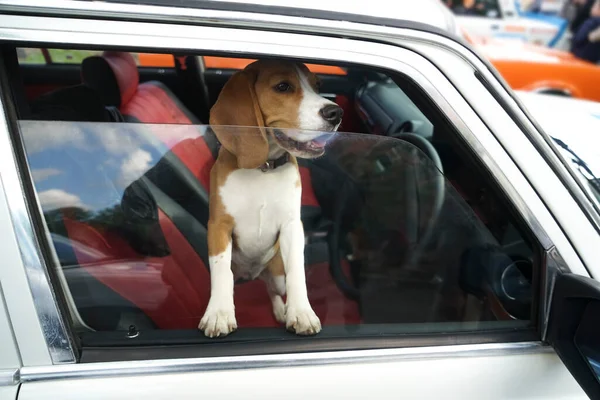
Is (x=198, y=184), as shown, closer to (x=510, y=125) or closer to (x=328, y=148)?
(x=328, y=148)

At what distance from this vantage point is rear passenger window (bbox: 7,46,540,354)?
1189mm

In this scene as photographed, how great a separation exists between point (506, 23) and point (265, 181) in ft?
20.6

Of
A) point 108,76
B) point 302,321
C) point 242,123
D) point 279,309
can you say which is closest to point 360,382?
point 302,321

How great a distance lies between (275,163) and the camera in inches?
51.9

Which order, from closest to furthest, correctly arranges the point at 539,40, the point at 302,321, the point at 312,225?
the point at 302,321 → the point at 312,225 → the point at 539,40

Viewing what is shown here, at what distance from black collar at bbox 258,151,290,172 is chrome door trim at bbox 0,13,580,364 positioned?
30 cm

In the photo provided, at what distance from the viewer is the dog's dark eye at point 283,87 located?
4.27ft

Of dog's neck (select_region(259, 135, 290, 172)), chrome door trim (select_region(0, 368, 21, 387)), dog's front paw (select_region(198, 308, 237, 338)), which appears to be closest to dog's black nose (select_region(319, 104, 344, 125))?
dog's neck (select_region(259, 135, 290, 172))

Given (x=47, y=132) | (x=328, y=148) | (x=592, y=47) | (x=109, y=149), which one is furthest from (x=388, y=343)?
(x=592, y=47)

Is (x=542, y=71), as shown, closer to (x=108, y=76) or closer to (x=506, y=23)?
(x=506, y=23)

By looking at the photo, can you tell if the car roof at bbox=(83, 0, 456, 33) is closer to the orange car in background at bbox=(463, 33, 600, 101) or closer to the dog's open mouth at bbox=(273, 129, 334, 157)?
the dog's open mouth at bbox=(273, 129, 334, 157)

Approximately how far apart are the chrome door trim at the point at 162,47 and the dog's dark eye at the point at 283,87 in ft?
0.76

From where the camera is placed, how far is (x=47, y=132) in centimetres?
115

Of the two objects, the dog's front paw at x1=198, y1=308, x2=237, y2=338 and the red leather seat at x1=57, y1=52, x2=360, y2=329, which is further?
the red leather seat at x1=57, y1=52, x2=360, y2=329
